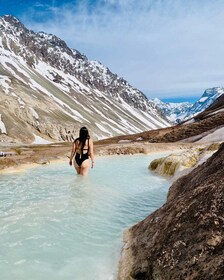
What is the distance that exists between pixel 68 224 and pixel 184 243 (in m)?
5.95

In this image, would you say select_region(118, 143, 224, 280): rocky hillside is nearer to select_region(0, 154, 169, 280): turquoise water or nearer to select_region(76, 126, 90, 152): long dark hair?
select_region(0, 154, 169, 280): turquoise water

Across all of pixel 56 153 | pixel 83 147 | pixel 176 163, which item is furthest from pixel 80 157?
pixel 56 153

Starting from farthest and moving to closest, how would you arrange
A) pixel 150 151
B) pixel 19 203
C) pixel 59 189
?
1. pixel 150 151
2. pixel 59 189
3. pixel 19 203

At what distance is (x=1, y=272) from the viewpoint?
7.86 meters

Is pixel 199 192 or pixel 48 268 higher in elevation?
pixel 199 192

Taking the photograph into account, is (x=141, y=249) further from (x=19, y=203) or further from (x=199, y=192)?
(x=19, y=203)

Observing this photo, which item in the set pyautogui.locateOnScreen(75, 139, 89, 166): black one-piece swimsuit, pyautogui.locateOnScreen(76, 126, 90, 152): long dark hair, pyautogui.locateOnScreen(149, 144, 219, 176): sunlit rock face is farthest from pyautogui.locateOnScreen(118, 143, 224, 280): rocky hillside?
pyautogui.locateOnScreen(149, 144, 219, 176): sunlit rock face

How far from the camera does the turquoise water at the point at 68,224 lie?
8.12 metres

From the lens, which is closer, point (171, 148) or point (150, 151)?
point (150, 151)

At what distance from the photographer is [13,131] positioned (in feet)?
406

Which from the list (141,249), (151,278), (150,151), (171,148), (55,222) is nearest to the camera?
(151,278)

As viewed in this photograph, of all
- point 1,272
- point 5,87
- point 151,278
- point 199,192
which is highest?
point 5,87

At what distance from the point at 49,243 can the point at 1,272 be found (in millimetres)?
1917

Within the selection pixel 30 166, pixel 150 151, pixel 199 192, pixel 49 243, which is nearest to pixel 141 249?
pixel 199 192
